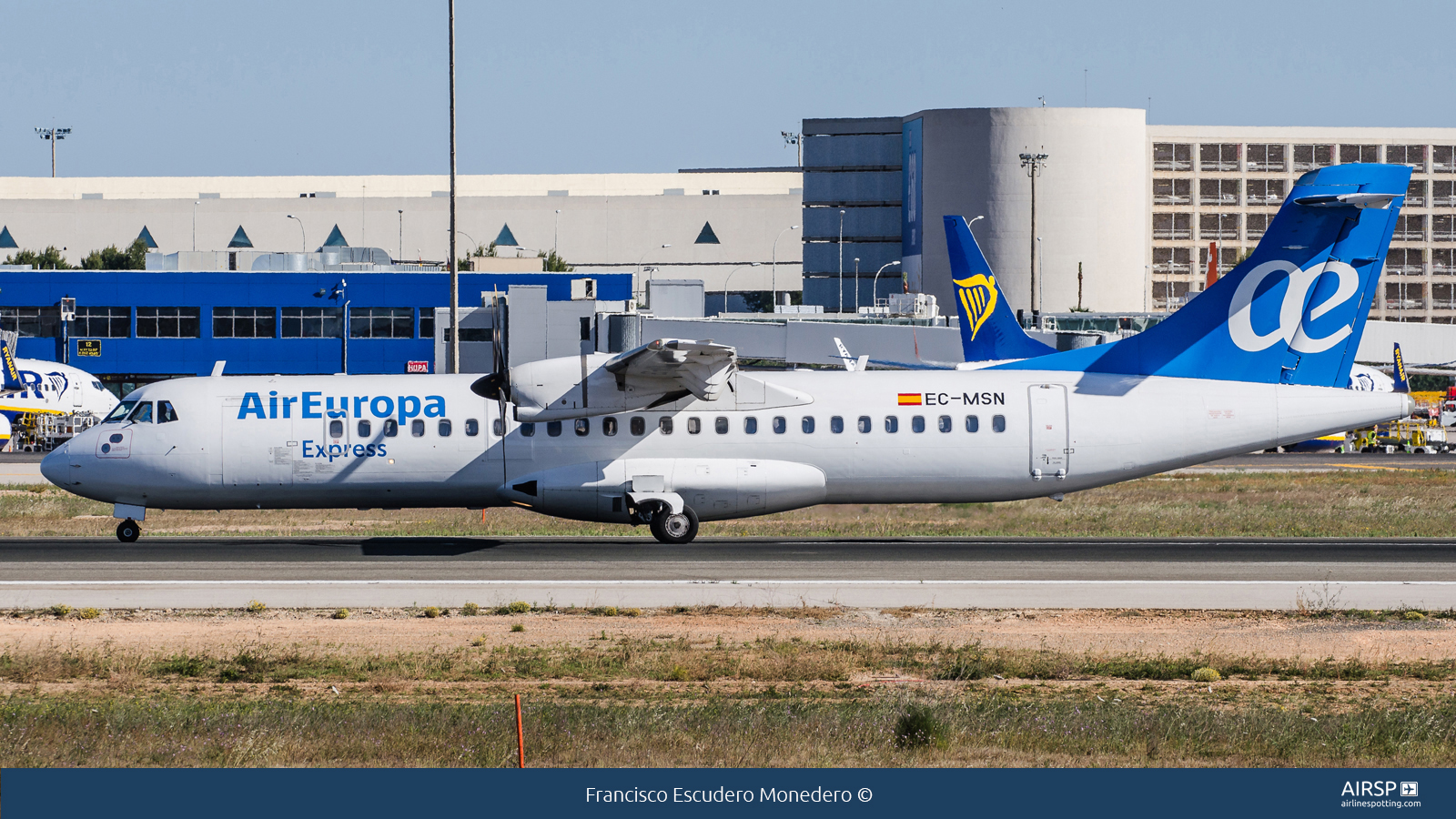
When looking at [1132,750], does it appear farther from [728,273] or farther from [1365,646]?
[728,273]

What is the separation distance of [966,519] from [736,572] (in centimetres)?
1212

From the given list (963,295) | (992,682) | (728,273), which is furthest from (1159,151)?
(992,682)

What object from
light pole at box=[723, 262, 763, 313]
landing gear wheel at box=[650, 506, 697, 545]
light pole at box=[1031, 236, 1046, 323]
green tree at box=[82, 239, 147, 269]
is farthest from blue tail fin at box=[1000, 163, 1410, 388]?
green tree at box=[82, 239, 147, 269]

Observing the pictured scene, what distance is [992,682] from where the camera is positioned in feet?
54.1

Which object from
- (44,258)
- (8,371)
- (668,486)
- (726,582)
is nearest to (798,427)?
(668,486)

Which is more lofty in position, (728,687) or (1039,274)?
(1039,274)

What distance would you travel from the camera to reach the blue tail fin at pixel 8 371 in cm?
6706

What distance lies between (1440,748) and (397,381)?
20942 millimetres

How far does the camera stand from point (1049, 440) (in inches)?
1125

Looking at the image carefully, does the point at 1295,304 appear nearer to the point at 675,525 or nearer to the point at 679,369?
the point at 679,369

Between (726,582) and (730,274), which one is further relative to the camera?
(730,274)

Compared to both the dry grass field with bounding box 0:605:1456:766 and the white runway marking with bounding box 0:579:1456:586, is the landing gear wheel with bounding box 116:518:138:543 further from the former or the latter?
the dry grass field with bounding box 0:605:1456:766

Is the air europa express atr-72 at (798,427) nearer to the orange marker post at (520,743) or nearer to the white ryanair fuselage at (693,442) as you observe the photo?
the white ryanair fuselage at (693,442)

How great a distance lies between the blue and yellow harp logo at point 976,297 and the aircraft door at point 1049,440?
1607 cm
